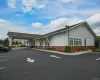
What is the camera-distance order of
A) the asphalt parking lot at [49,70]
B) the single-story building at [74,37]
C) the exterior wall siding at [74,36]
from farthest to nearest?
the exterior wall siding at [74,36]
the single-story building at [74,37]
the asphalt parking lot at [49,70]

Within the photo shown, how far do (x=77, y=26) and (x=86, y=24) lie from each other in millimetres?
3140

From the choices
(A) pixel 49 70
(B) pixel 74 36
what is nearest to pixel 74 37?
(B) pixel 74 36

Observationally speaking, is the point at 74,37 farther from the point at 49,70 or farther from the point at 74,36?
the point at 49,70

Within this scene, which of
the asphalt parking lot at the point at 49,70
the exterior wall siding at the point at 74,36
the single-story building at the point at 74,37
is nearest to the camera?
the asphalt parking lot at the point at 49,70

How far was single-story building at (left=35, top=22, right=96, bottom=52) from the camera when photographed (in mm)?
28219

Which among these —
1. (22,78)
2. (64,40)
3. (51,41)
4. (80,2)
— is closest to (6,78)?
(22,78)

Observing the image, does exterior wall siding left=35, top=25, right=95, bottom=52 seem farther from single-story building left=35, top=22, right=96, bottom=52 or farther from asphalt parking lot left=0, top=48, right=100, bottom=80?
asphalt parking lot left=0, top=48, right=100, bottom=80

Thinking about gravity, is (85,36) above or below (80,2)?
below

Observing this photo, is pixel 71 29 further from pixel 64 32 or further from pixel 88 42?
pixel 88 42

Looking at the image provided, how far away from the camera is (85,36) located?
3219 cm

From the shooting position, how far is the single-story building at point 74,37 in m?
28.2

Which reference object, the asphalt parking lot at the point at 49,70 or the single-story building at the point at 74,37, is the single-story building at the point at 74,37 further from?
the asphalt parking lot at the point at 49,70

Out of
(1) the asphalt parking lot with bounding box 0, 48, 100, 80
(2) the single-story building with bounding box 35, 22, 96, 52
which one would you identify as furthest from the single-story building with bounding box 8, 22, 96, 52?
(1) the asphalt parking lot with bounding box 0, 48, 100, 80

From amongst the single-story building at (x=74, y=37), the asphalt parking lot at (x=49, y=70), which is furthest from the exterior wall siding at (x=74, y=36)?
the asphalt parking lot at (x=49, y=70)
